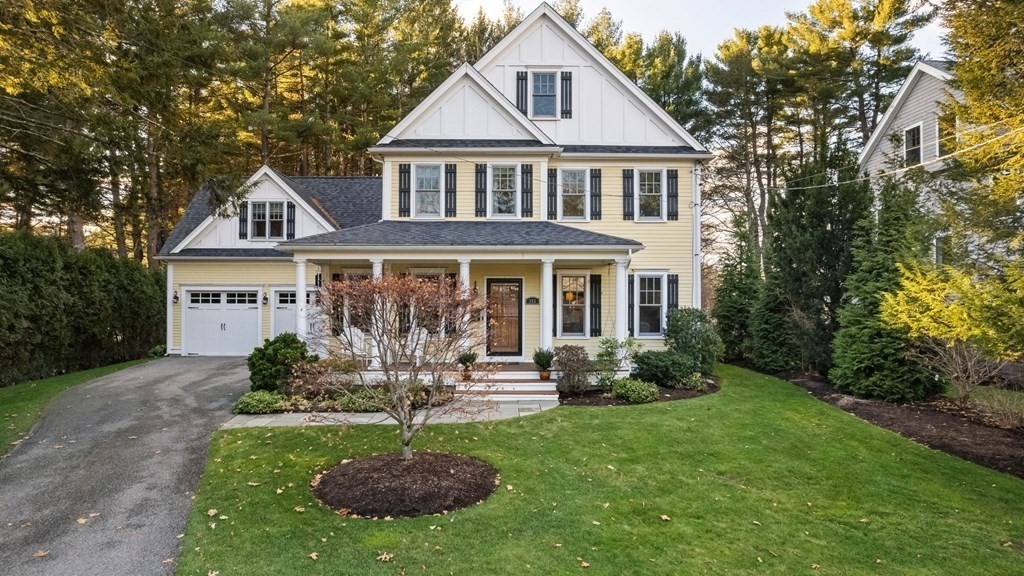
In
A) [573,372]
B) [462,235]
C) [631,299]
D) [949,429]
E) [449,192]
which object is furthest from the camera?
[631,299]

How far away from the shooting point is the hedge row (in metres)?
11.9

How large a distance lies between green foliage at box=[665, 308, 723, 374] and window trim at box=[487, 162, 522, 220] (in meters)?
5.20

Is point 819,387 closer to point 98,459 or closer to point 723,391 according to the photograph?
point 723,391

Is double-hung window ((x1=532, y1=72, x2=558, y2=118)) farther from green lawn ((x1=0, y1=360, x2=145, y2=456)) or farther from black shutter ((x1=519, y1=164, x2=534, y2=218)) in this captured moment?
green lawn ((x1=0, y1=360, x2=145, y2=456))

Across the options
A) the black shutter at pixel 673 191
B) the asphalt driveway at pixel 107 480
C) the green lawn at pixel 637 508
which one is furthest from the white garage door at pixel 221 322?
the black shutter at pixel 673 191

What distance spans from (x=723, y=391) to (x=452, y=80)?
1070 centimetres

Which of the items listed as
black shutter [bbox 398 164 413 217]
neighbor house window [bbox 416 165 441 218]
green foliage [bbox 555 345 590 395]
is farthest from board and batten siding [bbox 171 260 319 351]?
green foliage [bbox 555 345 590 395]

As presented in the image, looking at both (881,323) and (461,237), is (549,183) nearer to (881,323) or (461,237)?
(461,237)

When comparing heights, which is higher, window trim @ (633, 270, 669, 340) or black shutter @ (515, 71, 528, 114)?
black shutter @ (515, 71, 528, 114)

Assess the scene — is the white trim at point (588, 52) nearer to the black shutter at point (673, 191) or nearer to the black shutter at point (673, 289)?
the black shutter at point (673, 191)

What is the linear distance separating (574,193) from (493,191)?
7.79ft

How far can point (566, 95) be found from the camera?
14320mm

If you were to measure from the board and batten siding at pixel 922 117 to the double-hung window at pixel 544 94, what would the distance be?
34.8 feet

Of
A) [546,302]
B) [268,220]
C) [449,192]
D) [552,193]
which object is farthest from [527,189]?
[268,220]
